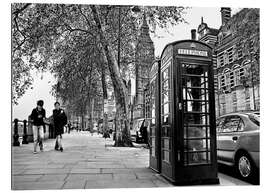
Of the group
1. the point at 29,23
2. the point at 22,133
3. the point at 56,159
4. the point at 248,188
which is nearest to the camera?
the point at 248,188

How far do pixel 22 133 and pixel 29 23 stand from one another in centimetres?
416

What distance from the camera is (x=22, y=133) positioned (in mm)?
9555

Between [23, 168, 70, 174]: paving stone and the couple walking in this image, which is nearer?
[23, 168, 70, 174]: paving stone

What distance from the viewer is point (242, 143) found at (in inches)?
182

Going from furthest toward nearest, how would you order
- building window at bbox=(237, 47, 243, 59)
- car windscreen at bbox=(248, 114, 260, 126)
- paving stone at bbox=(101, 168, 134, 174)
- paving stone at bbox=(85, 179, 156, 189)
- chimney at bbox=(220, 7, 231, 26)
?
1. building window at bbox=(237, 47, 243, 59)
2. chimney at bbox=(220, 7, 231, 26)
3. paving stone at bbox=(101, 168, 134, 174)
4. car windscreen at bbox=(248, 114, 260, 126)
5. paving stone at bbox=(85, 179, 156, 189)

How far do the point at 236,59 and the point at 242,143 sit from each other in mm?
3074

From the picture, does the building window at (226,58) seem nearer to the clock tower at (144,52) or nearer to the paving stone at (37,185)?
the clock tower at (144,52)

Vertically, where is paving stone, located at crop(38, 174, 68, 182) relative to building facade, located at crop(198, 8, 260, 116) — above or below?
below

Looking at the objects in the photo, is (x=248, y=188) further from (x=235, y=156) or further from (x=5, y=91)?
(x=5, y=91)

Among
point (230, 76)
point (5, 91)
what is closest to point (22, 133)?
point (5, 91)

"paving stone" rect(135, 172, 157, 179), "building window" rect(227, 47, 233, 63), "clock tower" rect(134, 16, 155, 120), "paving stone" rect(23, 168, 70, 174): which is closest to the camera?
"paving stone" rect(135, 172, 157, 179)

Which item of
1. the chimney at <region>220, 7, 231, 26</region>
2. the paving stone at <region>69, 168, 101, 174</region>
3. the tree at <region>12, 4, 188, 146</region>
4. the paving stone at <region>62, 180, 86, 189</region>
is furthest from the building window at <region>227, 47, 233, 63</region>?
the paving stone at <region>62, 180, 86, 189</region>

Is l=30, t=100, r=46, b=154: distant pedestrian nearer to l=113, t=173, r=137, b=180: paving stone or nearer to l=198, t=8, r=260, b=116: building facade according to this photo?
l=113, t=173, r=137, b=180: paving stone

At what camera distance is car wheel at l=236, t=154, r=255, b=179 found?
4504mm
